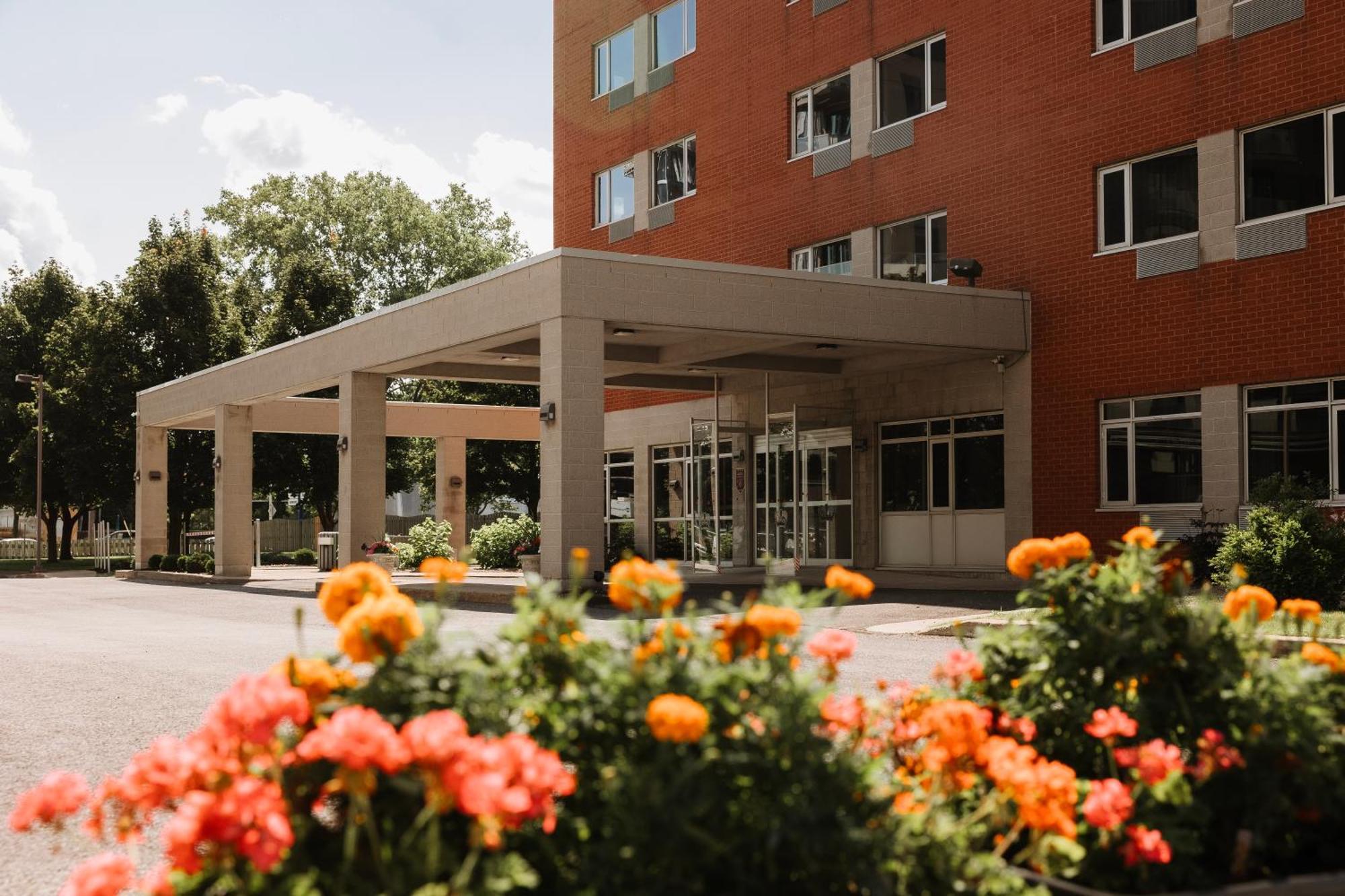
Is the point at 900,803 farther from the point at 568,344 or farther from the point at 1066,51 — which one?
the point at 1066,51

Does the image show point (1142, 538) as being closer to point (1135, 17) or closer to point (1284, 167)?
point (1284, 167)

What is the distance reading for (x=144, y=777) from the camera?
2.77 metres

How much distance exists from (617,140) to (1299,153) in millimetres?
17353

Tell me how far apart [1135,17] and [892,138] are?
5.32m

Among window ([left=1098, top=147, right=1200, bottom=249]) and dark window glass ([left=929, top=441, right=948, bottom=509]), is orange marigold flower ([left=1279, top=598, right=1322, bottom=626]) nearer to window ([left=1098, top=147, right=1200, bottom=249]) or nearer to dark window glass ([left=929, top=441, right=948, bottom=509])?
window ([left=1098, top=147, right=1200, bottom=249])

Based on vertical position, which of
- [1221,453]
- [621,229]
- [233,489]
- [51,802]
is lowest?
[51,802]

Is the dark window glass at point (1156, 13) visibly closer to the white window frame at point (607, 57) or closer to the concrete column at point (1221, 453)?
the concrete column at point (1221, 453)

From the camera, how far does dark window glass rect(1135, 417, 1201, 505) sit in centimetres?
2092

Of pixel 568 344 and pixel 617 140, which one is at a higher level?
pixel 617 140

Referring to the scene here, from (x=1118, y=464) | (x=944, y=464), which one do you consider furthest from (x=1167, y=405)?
(x=944, y=464)

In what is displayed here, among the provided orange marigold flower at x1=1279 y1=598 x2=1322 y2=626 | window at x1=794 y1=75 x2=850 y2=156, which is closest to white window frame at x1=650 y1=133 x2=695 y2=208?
window at x1=794 y1=75 x2=850 y2=156

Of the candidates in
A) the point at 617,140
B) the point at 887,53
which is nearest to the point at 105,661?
the point at 887,53

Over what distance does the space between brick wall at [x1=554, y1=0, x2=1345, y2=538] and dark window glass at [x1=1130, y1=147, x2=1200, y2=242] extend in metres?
0.31

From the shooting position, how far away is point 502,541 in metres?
36.8
